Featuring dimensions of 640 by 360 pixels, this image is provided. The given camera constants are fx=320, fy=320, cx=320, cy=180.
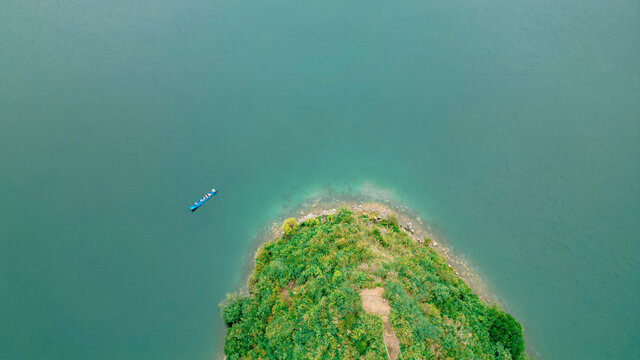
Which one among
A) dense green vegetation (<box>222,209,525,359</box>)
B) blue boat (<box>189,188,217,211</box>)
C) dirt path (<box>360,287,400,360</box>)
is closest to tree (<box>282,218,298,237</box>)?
dense green vegetation (<box>222,209,525,359</box>)

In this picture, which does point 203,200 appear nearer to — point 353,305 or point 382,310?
point 353,305

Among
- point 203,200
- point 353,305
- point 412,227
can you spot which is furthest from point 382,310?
point 203,200

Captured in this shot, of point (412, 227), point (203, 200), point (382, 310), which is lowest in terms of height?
point (382, 310)

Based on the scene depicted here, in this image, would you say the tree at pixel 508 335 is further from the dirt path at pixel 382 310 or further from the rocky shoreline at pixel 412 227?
the dirt path at pixel 382 310

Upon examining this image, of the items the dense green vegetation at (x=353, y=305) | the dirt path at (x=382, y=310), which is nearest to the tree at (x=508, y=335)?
the dense green vegetation at (x=353, y=305)

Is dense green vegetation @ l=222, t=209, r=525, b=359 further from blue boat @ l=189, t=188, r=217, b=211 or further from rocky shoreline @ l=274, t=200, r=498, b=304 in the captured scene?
blue boat @ l=189, t=188, r=217, b=211

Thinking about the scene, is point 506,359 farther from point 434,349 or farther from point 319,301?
point 319,301
